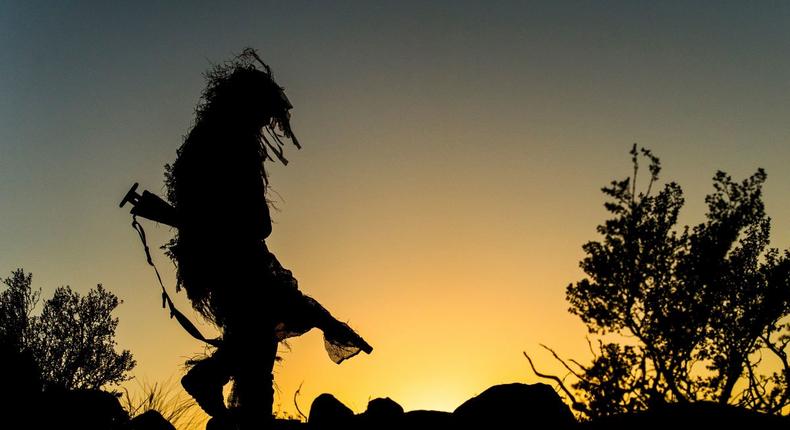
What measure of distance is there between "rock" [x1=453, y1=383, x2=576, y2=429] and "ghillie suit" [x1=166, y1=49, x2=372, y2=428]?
5.70 ft

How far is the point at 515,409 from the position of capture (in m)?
4.86

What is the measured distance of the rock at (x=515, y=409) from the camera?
466 centimetres

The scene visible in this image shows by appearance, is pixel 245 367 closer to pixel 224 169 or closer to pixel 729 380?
pixel 224 169

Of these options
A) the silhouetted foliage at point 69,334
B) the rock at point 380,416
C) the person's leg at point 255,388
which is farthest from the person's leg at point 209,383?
the silhouetted foliage at point 69,334

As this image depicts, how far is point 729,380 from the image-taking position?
44.5 ft

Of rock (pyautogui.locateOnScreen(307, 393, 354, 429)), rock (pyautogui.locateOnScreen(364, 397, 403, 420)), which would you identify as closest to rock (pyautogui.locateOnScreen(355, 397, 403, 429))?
rock (pyautogui.locateOnScreen(364, 397, 403, 420))

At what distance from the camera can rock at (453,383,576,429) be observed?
466 centimetres

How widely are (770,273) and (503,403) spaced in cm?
1341

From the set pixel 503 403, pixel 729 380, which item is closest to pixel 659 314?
pixel 729 380

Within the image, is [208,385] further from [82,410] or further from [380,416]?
[82,410]

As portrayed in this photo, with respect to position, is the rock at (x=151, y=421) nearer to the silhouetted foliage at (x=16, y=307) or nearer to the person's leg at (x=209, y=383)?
the person's leg at (x=209, y=383)

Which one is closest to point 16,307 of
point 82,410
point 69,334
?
point 69,334

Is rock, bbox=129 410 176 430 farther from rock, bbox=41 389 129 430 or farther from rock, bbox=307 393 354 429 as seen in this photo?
rock, bbox=307 393 354 429

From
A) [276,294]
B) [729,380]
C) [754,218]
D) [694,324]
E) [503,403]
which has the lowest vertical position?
[503,403]
